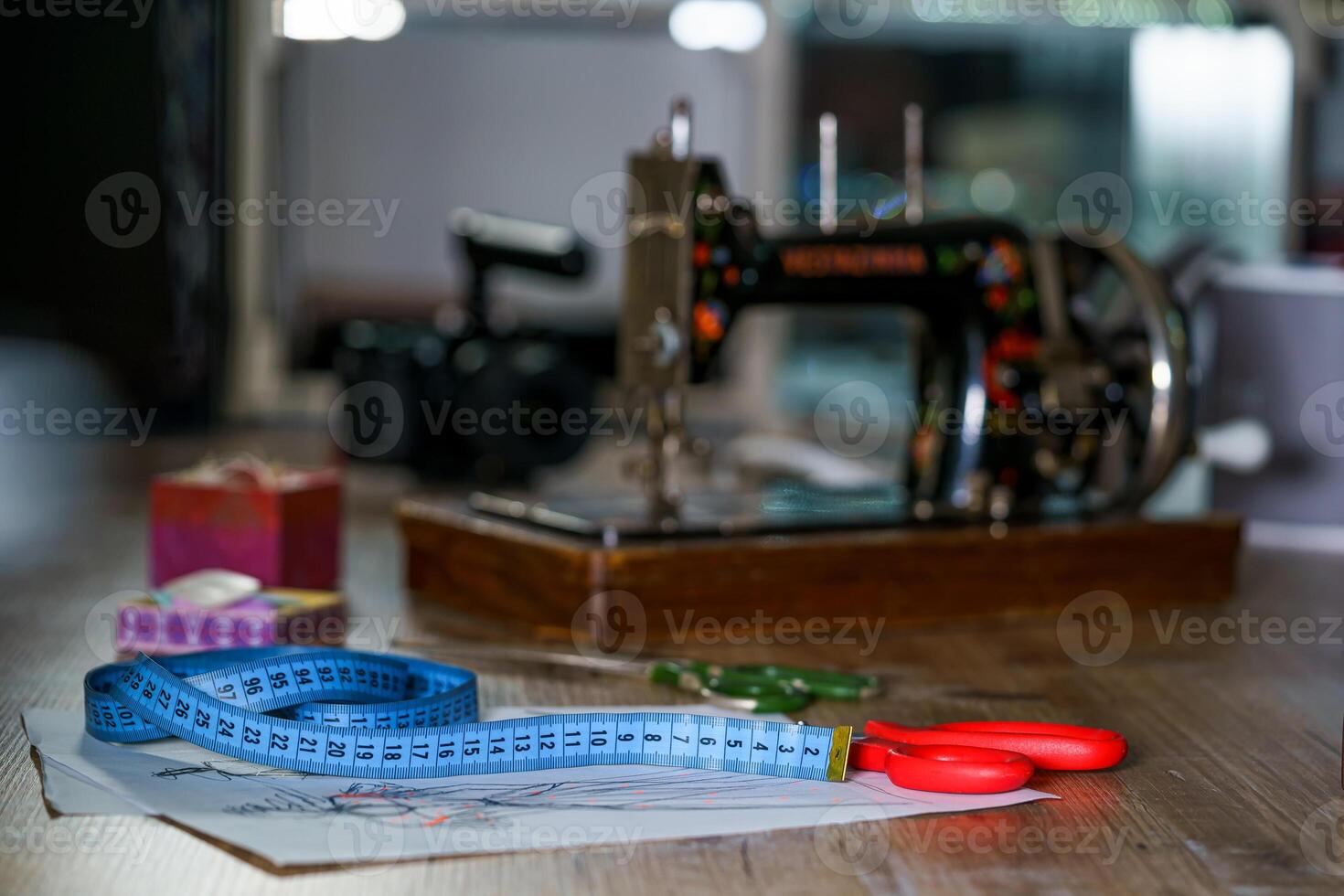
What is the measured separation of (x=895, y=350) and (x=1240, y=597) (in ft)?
9.53

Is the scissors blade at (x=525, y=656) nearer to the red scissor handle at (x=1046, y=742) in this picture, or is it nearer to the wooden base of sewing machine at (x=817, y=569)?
the wooden base of sewing machine at (x=817, y=569)

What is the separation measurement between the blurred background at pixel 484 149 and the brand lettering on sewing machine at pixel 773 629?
1064 mm

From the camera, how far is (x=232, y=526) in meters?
1.35

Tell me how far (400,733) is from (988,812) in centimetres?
33

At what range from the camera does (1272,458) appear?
6.04 ft

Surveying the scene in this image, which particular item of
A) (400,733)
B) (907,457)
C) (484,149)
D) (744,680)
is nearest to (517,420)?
(907,457)

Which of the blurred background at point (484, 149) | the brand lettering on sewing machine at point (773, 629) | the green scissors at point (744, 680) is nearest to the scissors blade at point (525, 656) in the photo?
the green scissors at point (744, 680)

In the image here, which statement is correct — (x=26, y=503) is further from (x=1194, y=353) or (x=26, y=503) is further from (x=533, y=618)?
(x=1194, y=353)

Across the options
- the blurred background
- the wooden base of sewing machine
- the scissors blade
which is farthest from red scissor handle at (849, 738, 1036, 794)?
the blurred background

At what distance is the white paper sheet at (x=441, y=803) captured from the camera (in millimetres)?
741

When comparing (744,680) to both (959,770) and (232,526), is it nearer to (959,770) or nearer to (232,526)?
(959,770)

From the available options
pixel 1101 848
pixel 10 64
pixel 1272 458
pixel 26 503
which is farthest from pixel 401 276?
pixel 1101 848

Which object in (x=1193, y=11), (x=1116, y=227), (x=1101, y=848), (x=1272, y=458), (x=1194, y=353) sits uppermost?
(x=1193, y=11)

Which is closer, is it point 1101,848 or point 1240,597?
point 1101,848
